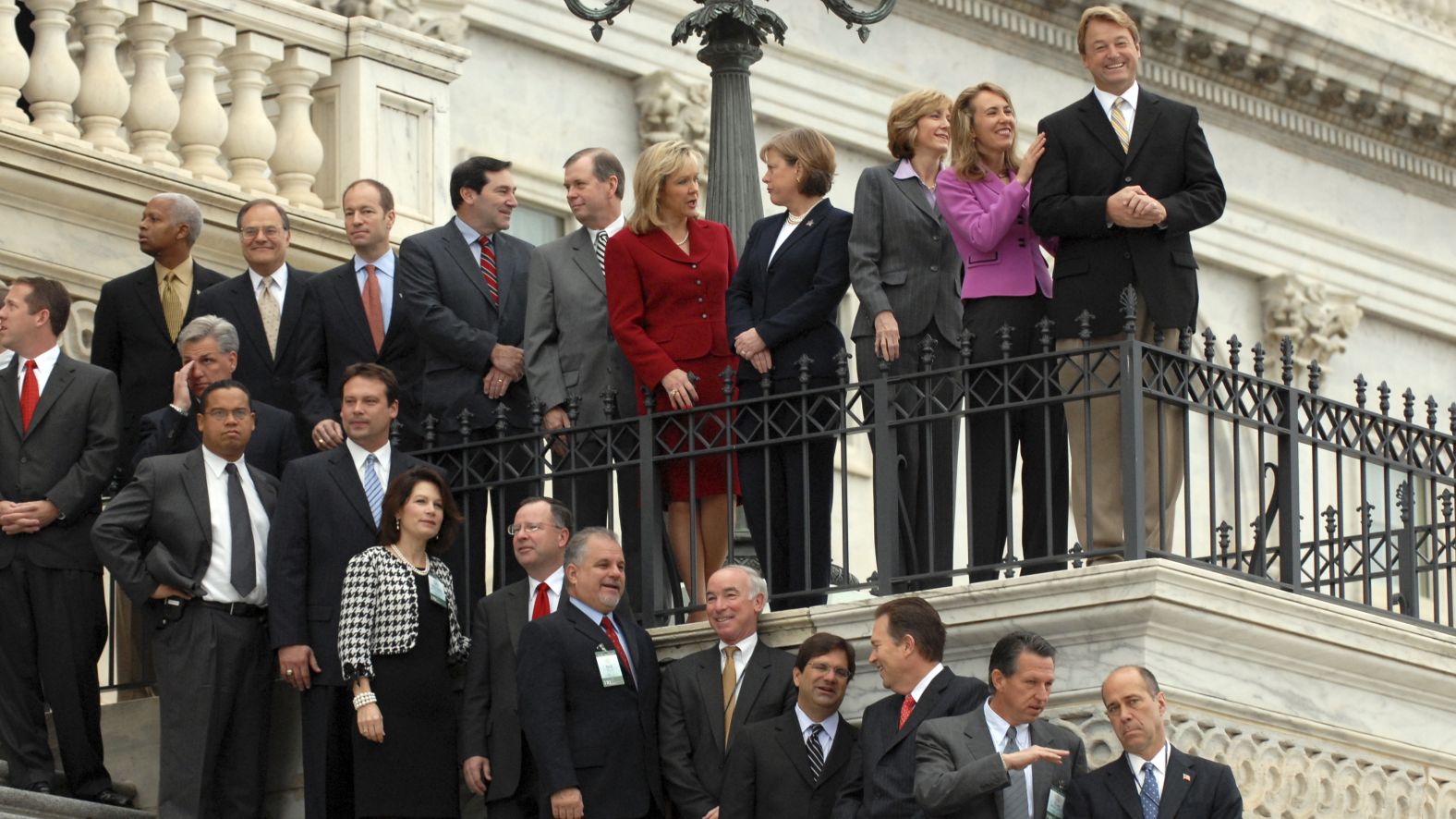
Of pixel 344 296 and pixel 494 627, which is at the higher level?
pixel 344 296

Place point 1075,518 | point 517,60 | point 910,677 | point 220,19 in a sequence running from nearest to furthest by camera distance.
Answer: point 910,677
point 1075,518
point 220,19
point 517,60

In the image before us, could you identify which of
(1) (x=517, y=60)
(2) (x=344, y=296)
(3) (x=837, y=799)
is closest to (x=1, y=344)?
(2) (x=344, y=296)

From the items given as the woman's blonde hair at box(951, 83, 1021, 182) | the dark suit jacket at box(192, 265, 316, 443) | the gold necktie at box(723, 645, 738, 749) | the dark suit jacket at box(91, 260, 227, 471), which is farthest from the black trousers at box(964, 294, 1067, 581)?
the dark suit jacket at box(91, 260, 227, 471)

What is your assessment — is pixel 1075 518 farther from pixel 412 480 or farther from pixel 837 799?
pixel 412 480

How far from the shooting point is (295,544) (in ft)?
46.8

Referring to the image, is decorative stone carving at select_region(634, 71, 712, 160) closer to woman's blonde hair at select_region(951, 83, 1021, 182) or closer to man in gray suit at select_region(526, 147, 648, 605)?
man in gray suit at select_region(526, 147, 648, 605)

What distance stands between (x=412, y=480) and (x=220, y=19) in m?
4.26

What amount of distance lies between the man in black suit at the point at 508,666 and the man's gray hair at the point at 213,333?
148cm

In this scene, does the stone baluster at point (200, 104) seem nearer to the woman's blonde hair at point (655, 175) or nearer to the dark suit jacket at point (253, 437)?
the dark suit jacket at point (253, 437)

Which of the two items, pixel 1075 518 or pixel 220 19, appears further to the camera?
pixel 220 19

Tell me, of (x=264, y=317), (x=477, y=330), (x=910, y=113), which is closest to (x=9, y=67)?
(x=264, y=317)

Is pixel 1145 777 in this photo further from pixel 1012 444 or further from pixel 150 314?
pixel 150 314

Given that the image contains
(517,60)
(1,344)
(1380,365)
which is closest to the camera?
(1,344)

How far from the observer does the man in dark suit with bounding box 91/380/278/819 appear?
14.2 metres
